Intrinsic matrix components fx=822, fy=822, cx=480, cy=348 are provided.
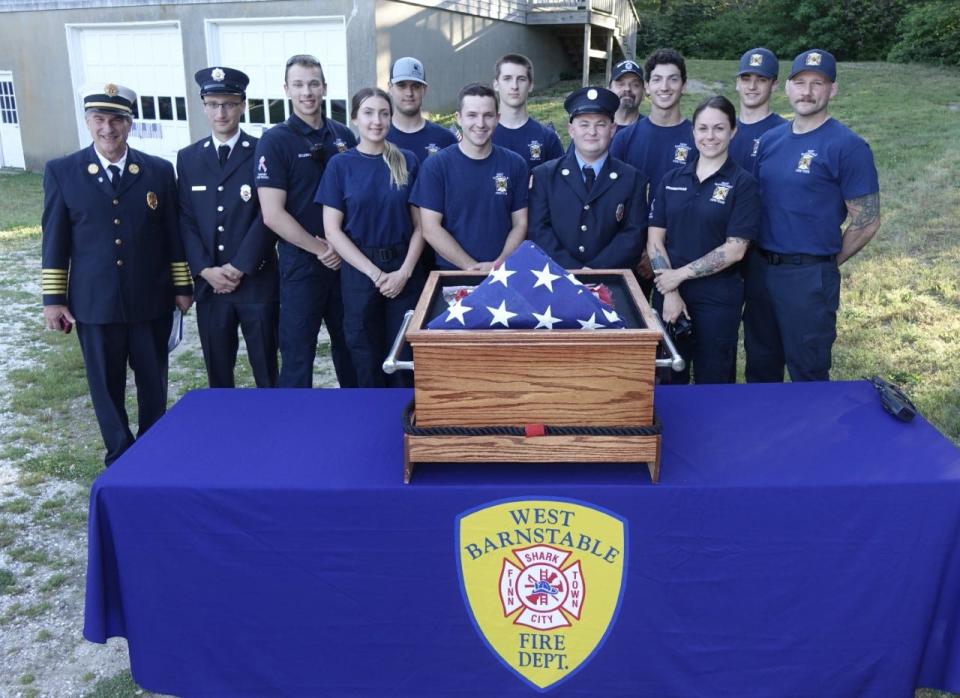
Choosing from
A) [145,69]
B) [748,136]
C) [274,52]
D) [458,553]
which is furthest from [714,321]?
[145,69]

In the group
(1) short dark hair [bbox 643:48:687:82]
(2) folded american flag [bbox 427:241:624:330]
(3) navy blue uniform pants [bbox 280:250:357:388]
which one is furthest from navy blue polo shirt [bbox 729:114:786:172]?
(2) folded american flag [bbox 427:241:624:330]

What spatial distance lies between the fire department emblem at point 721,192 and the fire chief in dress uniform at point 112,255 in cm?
256

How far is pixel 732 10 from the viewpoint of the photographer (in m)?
28.1

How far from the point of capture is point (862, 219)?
12.0 feet

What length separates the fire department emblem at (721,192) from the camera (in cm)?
355

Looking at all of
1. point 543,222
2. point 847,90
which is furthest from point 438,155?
point 847,90

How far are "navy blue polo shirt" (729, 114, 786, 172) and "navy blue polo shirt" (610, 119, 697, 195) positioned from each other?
0.26 meters

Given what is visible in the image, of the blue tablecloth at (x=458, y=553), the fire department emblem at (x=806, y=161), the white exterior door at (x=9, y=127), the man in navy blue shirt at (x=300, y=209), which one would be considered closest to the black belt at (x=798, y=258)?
the fire department emblem at (x=806, y=161)

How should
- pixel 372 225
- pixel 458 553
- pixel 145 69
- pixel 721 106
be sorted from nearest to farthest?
pixel 458 553, pixel 721 106, pixel 372 225, pixel 145 69

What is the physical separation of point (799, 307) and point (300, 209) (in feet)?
7.99

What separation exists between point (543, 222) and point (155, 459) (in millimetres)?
2125

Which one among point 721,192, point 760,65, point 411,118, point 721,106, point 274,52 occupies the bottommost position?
point 721,192

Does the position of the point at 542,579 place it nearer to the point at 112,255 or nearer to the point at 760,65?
the point at 112,255

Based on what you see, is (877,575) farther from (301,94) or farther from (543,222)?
(301,94)
